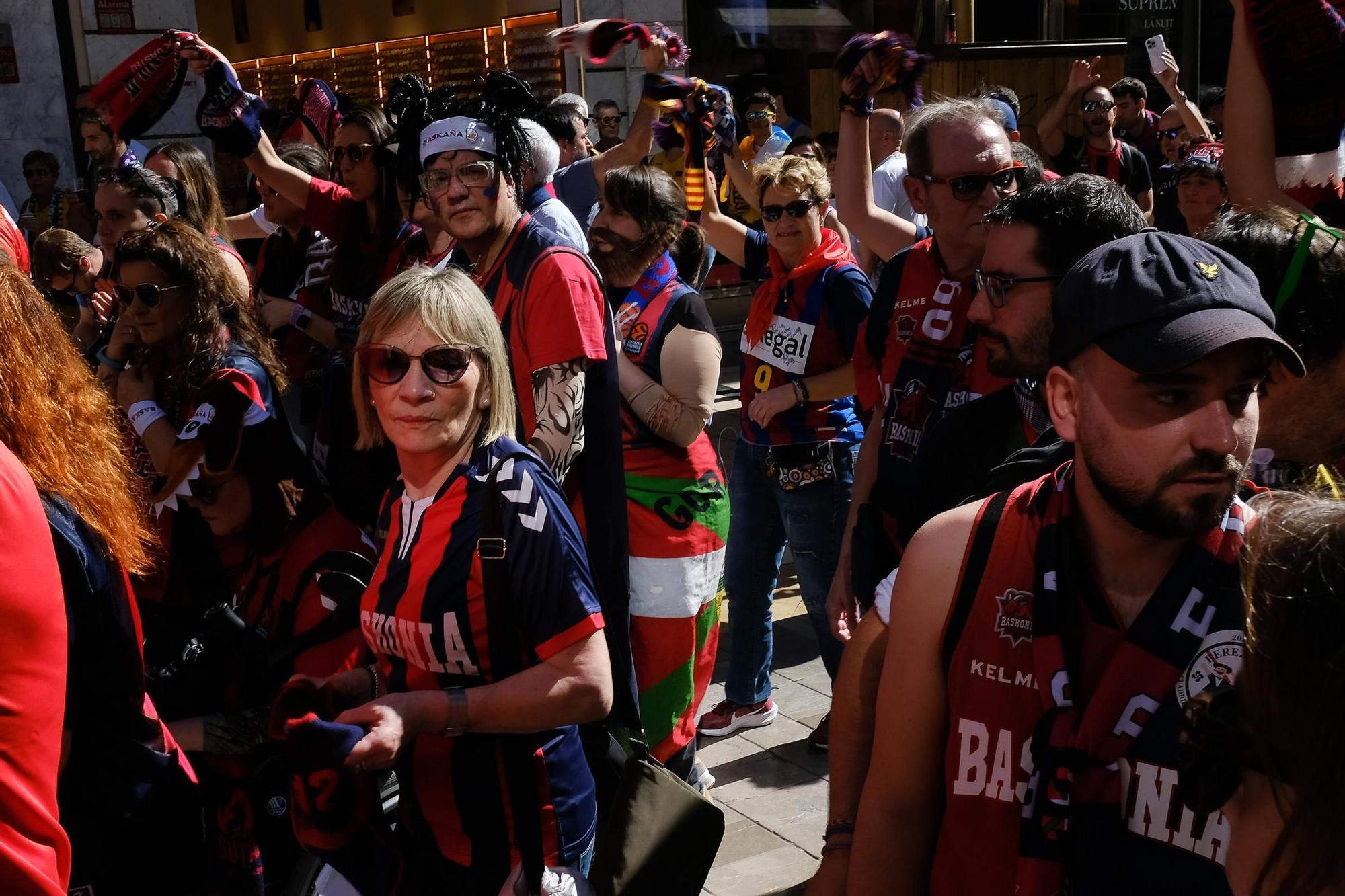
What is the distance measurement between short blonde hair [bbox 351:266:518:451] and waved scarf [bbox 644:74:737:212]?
2.23m

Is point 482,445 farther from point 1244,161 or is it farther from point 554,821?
point 1244,161

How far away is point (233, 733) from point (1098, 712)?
89.5 inches

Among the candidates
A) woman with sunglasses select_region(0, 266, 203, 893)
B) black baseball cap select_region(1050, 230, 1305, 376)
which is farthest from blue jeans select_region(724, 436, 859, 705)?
black baseball cap select_region(1050, 230, 1305, 376)

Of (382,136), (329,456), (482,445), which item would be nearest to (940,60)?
(382,136)

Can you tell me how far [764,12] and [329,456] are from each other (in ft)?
37.1

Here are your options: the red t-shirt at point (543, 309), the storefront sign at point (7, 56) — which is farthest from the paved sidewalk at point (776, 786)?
the storefront sign at point (7, 56)

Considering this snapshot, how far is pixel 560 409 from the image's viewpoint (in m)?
3.46

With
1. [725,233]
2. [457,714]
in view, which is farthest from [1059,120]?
[457,714]

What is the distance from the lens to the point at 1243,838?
3.91ft

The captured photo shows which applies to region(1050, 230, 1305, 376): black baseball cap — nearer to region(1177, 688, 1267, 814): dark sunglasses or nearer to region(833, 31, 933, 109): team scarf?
region(1177, 688, 1267, 814): dark sunglasses

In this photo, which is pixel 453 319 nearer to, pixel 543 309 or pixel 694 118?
pixel 543 309

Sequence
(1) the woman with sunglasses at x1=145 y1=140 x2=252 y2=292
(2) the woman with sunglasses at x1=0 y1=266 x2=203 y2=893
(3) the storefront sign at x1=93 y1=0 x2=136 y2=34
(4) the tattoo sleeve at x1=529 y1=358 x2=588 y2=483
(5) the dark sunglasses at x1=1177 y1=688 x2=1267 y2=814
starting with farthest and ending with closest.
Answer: (3) the storefront sign at x1=93 y1=0 x2=136 y2=34, (1) the woman with sunglasses at x1=145 y1=140 x2=252 y2=292, (4) the tattoo sleeve at x1=529 y1=358 x2=588 y2=483, (2) the woman with sunglasses at x1=0 y1=266 x2=203 y2=893, (5) the dark sunglasses at x1=1177 y1=688 x2=1267 y2=814

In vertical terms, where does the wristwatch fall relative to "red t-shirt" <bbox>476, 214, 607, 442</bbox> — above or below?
below

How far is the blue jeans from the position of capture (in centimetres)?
474
